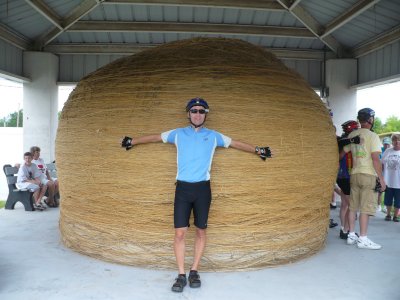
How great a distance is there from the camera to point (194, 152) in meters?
3.62

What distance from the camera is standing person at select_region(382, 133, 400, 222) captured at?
720 cm

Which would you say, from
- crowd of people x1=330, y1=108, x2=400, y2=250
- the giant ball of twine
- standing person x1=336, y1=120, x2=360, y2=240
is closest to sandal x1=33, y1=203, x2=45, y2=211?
the giant ball of twine

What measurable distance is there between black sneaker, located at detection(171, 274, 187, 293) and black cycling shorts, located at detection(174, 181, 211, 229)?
0.45 metres

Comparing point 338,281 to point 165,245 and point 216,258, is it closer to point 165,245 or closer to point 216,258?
point 216,258

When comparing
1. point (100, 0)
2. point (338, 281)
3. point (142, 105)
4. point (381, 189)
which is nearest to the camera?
point (338, 281)

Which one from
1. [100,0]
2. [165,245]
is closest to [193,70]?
[165,245]

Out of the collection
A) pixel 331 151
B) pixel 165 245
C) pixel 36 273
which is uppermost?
pixel 331 151

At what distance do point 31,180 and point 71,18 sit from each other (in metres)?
3.91

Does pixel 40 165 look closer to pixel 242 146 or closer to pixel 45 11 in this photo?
pixel 45 11

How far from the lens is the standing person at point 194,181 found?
11.8 ft

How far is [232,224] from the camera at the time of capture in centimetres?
400

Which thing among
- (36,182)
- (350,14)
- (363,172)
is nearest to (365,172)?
(363,172)

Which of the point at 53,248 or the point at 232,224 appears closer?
the point at 232,224

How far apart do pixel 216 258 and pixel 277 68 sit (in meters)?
2.23
